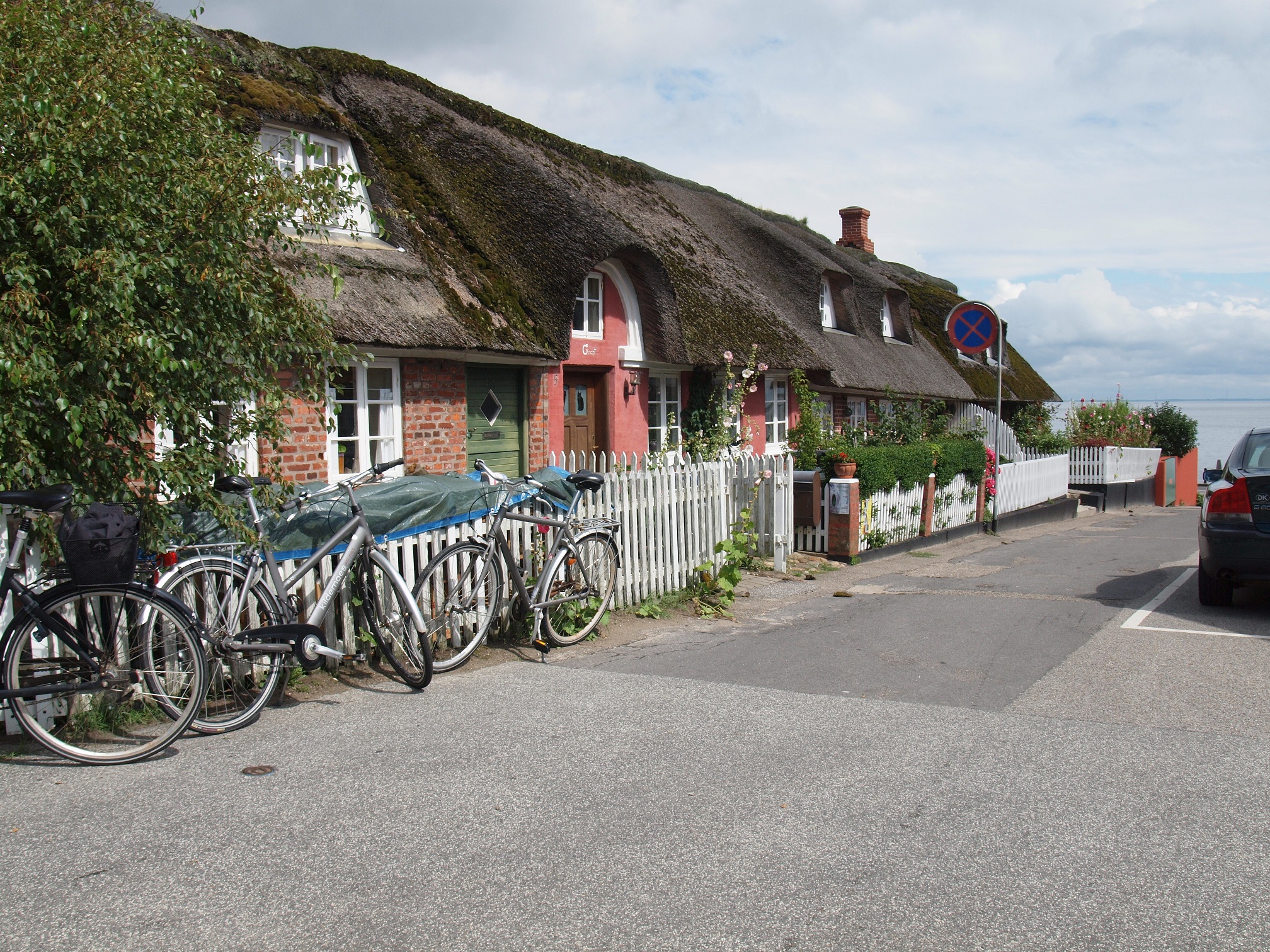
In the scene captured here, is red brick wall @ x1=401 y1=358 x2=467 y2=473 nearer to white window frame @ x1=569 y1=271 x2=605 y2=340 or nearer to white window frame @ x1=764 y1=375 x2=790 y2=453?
white window frame @ x1=569 y1=271 x2=605 y2=340

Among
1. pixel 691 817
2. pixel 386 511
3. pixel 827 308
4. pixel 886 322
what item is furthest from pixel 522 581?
pixel 886 322

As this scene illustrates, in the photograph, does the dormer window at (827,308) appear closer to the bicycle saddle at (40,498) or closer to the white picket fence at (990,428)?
the white picket fence at (990,428)

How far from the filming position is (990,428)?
2520 cm

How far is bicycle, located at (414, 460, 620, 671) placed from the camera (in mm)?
6352

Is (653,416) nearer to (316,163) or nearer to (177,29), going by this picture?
(316,163)

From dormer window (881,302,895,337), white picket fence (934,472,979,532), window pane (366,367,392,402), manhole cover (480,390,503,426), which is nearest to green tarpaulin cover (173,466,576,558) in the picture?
window pane (366,367,392,402)

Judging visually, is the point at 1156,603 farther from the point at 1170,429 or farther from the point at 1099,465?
the point at 1170,429

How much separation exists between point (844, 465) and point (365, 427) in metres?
5.50

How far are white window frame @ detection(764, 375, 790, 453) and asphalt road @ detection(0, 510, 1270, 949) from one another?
12.0 m

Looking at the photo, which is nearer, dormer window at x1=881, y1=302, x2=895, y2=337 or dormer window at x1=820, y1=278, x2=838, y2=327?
dormer window at x1=820, y1=278, x2=838, y2=327

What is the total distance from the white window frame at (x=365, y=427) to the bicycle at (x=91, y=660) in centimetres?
500

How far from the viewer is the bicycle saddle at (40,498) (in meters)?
4.30

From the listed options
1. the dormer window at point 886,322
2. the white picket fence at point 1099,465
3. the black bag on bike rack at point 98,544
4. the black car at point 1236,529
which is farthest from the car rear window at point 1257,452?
the white picket fence at point 1099,465

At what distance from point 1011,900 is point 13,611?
4257 mm
